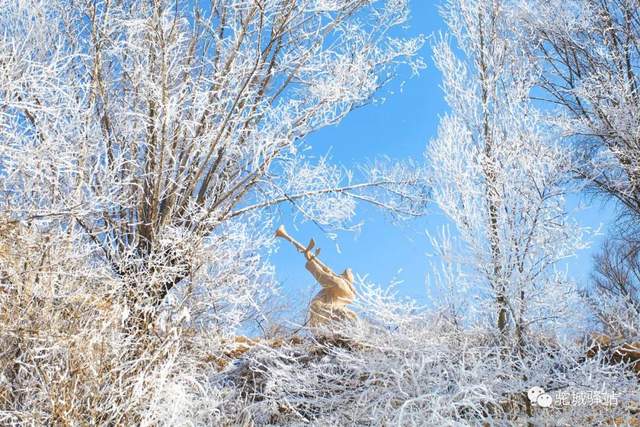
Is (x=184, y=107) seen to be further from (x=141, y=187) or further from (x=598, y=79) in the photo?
(x=598, y=79)

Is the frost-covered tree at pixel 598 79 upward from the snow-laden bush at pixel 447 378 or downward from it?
upward

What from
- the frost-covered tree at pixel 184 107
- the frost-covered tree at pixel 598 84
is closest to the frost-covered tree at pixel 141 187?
the frost-covered tree at pixel 184 107

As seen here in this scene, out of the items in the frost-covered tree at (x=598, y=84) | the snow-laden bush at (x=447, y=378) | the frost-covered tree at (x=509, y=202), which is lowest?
the snow-laden bush at (x=447, y=378)

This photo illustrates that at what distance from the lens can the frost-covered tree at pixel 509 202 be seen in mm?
4094

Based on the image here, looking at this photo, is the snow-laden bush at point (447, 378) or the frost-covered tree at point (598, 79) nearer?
the snow-laden bush at point (447, 378)

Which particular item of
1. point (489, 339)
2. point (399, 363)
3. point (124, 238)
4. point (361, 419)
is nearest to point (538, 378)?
point (489, 339)

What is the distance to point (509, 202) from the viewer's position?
4.23m

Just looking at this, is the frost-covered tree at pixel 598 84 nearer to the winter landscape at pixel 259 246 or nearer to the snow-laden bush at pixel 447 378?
the winter landscape at pixel 259 246

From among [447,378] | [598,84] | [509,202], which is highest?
[598,84]

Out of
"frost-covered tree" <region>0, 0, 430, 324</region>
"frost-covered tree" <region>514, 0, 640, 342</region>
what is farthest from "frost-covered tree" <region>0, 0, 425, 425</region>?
"frost-covered tree" <region>514, 0, 640, 342</region>

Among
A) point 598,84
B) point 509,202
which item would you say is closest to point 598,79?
point 598,84

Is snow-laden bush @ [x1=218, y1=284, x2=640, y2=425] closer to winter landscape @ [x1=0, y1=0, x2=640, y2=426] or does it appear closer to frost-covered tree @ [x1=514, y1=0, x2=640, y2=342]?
winter landscape @ [x1=0, y1=0, x2=640, y2=426]

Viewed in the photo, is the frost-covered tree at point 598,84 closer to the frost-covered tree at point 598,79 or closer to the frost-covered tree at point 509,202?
the frost-covered tree at point 598,79

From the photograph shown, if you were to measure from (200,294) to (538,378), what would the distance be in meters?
2.70
